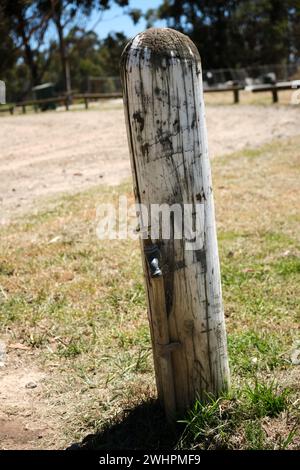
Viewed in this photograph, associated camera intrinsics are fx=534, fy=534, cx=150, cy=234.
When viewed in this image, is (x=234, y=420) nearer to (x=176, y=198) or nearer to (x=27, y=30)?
(x=176, y=198)

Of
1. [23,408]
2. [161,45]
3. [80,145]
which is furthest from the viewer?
[80,145]

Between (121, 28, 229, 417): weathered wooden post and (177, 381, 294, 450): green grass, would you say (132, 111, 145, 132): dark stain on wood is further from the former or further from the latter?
(177, 381, 294, 450): green grass

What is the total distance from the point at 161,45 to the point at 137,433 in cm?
150

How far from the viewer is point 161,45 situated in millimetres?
1850

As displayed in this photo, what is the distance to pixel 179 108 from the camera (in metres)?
1.89

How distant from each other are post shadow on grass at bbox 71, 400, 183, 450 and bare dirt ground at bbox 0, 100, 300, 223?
12.3ft

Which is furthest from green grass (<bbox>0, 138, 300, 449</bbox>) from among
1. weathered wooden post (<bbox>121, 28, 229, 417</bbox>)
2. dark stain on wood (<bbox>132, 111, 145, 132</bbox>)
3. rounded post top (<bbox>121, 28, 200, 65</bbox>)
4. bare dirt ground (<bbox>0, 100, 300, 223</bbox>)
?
bare dirt ground (<bbox>0, 100, 300, 223</bbox>)

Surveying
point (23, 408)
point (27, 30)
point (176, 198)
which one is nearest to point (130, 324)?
point (23, 408)

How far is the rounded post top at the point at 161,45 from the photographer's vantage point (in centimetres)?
184

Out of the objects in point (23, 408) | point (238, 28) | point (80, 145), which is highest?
point (238, 28)

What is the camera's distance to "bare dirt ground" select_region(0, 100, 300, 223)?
743 cm

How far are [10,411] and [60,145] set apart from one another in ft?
30.9
